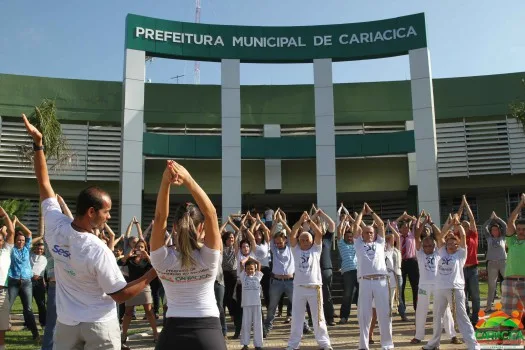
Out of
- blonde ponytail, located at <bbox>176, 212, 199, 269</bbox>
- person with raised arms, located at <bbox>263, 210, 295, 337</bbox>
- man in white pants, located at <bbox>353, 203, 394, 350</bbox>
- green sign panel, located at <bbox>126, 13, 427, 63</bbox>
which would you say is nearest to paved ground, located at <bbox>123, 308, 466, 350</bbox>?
person with raised arms, located at <bbox>263, 210, 295, 337</bbox>

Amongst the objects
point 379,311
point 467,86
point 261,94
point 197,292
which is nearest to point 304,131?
point 261,94

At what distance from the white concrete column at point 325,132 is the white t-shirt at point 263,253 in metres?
8.99

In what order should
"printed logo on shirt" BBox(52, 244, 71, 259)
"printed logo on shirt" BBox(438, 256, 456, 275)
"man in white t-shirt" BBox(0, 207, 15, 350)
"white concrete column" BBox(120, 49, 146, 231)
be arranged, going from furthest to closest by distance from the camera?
"white concrete column" BBox(120, 49, 146, 231) < "printed logo on shirt" BBox(438, 256, 456, 275) < "man in white t-shirt" BBox(0, 207, 15, 350) < "printed logo on shirt" BBox(52, 244, 71, 259)

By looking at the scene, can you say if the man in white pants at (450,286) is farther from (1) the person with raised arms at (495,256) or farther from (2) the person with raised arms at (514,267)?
(1) the person with raised arms at (495,256)

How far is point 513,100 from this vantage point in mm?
24406

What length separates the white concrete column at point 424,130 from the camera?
66.0ft

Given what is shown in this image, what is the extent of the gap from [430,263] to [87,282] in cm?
721

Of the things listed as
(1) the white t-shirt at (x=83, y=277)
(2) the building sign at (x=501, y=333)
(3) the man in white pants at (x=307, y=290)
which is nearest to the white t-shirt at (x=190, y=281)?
(1) the white t-shirt at (x=83, y=277)

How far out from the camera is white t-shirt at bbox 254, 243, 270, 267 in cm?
1179

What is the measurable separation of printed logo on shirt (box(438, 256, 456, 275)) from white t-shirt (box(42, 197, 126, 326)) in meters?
6.52

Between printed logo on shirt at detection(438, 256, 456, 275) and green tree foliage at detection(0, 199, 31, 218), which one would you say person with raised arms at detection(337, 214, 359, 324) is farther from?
green tree foliage at detection(0, 199, 31, 218)

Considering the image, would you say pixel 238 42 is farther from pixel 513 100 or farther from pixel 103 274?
pixel 103 274

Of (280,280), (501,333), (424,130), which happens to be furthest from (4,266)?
(424,130)

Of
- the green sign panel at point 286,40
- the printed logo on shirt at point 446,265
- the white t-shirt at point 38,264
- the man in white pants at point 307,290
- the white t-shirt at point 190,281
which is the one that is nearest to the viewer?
the white t-shirt at point 190,281
